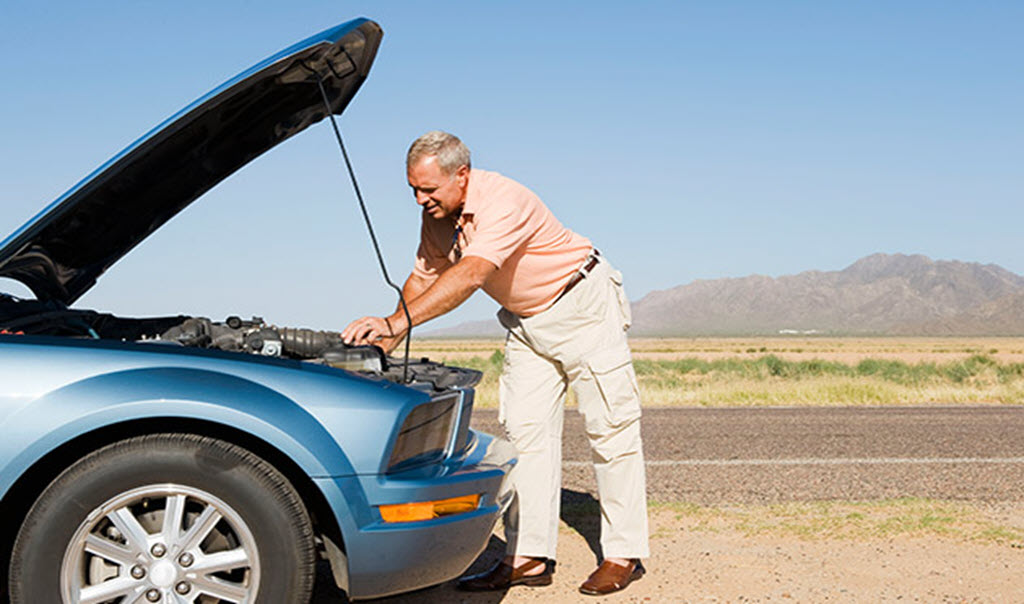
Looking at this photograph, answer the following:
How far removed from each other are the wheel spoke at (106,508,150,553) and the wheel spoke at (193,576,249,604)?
0.19 metres

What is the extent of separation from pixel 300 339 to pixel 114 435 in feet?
3.57

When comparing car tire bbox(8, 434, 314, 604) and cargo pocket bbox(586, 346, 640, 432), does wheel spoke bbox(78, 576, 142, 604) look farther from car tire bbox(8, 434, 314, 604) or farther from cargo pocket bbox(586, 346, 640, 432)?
cargo pocket bbox(586, 346, 640, 432)

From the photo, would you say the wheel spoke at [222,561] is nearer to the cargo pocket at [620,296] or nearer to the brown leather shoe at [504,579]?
the brown leather shoe at [504,579]

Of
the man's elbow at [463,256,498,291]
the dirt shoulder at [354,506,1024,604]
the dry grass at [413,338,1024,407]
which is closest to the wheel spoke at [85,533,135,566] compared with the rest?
the dirt shoulder at [354,506,1024,604]

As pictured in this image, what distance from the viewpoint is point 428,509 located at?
10.8 ft

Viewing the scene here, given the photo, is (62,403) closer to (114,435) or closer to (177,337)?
(114,435)

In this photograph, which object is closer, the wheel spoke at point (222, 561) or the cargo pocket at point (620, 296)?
the wheel spoke at point (222, 561)

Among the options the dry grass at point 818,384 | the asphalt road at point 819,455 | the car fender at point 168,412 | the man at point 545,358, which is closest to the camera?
the car fender at point 168,412

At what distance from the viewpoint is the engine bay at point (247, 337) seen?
3.69 m

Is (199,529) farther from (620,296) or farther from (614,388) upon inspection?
(620,296)

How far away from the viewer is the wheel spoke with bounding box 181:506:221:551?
3.11 metres

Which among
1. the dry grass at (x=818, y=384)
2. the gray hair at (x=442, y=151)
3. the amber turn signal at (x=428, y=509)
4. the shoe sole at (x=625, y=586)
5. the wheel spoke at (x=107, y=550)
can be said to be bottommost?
the dry grass at (x=818, y=384)

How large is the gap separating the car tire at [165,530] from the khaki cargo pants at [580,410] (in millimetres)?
1608

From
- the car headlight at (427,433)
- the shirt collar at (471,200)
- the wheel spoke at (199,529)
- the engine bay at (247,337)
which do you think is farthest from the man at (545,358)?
the wheel spoke at (199,529)
